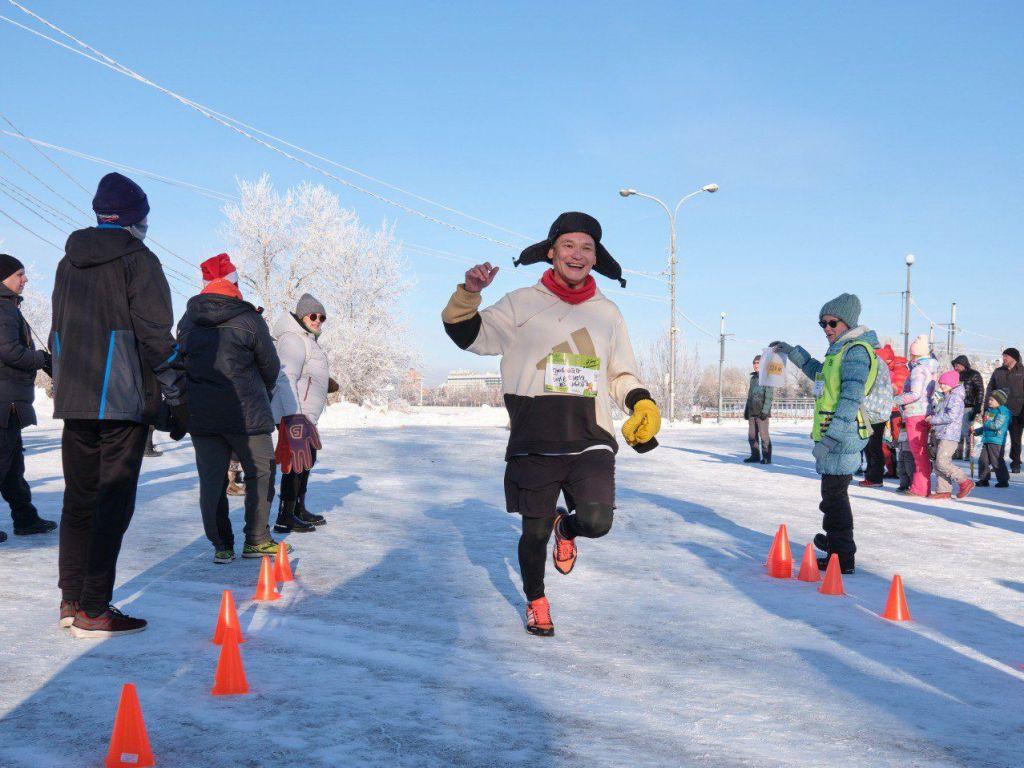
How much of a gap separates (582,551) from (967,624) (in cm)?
272

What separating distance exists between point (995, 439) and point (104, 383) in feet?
39.1

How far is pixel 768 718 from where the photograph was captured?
Answer: 2908mm

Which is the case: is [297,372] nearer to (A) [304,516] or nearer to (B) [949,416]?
(A) [304,516]

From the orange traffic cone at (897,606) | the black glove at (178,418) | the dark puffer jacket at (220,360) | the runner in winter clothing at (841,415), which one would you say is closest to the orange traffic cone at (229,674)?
the black glove at (178,418)

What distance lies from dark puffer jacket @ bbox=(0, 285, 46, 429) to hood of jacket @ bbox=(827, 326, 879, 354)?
5.80 meters

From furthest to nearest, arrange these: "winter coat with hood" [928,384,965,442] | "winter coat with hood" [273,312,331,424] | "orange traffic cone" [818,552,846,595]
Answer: "winter coat with hood" [928,384,965,442] < "winter coat with hood" [273,312,331,424] < "orange traffic cone" [818,552,846,595]

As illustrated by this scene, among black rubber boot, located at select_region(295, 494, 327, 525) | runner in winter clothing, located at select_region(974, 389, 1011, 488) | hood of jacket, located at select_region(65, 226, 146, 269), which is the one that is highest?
hood of jacket, located at select_region(65, 226, 146, 269)

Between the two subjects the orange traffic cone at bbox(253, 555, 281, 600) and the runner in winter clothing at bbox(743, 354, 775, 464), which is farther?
the runner in winter clothing at bbox(743, 354, 775, 464)

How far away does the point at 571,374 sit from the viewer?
13.0ft

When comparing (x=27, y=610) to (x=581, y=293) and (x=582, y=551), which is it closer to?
(x=581, y=293)

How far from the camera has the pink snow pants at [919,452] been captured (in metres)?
10.1

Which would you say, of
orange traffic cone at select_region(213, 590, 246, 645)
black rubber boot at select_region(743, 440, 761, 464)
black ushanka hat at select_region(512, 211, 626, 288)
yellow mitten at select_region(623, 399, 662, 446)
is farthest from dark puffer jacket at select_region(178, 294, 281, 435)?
black rubber boot at select_region(743, 440, 761, 464)

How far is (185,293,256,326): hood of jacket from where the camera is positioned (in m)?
5.29

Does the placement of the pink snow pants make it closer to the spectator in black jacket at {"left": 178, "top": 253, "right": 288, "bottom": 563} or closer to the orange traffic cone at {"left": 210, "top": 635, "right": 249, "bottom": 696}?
the spectator in black jacket at {"left": 178, "top": 253, "right": 288, "bottom": 563}
